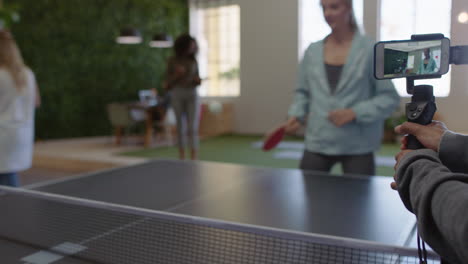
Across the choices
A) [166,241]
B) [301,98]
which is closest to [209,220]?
[166,241]

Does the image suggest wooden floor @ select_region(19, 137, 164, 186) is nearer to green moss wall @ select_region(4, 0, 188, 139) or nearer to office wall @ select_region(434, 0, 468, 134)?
green moss wall @ select_region(4, 0, 188, 139)

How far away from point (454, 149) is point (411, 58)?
0.48ft

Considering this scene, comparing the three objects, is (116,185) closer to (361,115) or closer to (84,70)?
(361,115)

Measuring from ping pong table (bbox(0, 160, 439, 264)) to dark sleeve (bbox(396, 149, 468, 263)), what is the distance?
0.20 meters

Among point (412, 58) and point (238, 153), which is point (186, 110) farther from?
point (412, 58)

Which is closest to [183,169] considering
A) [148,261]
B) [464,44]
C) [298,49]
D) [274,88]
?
[298,49]

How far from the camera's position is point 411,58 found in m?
0.63

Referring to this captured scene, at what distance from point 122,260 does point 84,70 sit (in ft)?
23.4

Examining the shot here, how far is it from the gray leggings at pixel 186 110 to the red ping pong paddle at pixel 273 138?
281cm

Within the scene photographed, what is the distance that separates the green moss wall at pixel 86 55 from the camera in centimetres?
703

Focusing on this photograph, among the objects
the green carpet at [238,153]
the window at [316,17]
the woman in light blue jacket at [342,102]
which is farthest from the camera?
the green carpet at [238,153]

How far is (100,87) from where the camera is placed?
25.2 ft

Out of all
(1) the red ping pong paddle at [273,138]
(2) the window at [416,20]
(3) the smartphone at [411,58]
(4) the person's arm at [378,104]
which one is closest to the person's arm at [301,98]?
(1) the red ping pong paddle at [273,138]

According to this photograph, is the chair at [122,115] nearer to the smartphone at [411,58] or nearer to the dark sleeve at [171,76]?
the dark sleeve at [171,76]
